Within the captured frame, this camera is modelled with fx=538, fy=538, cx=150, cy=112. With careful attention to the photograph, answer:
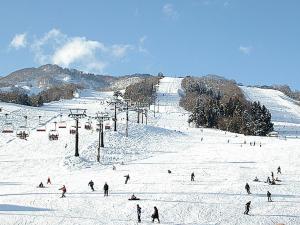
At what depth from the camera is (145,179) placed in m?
55.4

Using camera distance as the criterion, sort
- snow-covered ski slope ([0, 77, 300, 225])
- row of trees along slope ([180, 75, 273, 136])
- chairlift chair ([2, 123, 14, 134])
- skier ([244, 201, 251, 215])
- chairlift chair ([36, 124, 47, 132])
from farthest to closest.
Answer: row of trees along slope ([180, 75, 273, 136]), chairlift chair ([36, 124, 47, 132]), chairlift chair ([2, 123, 14, 134]), skier ([244, 201, 251, 215]), snow-covered ski slope ([0, 77, 300, 225])

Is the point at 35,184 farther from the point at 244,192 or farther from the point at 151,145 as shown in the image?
the point at 151,145

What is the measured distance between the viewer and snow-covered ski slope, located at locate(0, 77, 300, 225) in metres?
41.8

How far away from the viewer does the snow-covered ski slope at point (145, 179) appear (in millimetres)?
41844

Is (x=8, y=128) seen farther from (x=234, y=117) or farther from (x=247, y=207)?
(x=247, y=207)

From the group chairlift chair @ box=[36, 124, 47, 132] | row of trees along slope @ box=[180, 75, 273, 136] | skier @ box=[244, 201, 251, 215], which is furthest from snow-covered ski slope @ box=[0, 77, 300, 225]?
row of trees along slope @ box=[180, 75, 273, 136]

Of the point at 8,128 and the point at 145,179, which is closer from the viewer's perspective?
the point at 145,179

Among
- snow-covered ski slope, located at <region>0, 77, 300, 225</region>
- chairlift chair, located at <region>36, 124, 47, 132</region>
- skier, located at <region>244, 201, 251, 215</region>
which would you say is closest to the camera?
snow-covered ski slope, located at <region>0, 77, 300, 225</region>

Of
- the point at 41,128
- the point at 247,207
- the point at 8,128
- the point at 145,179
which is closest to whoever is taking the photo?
the point at 247,207

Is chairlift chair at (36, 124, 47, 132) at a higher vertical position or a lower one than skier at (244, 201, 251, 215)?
higher

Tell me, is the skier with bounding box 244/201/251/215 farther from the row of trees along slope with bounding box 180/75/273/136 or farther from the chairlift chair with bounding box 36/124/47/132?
the row of trees along slope with bounding box 180/75/273/136

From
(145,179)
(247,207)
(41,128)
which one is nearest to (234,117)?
(41,128)

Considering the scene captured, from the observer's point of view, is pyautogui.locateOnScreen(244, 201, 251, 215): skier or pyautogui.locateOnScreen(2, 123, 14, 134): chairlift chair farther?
pyautogui.locateOnScreen(2, 123, 14, 134): chairlift chair

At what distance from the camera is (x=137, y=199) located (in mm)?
45531
